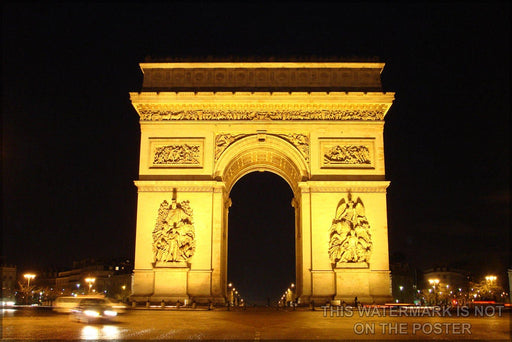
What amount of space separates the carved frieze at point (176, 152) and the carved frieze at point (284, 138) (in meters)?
0.97

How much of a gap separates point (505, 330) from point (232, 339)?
8336 millimetres

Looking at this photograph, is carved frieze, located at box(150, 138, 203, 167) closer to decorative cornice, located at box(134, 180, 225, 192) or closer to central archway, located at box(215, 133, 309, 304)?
decorative cornice, located at box(134, 180, 225, 192)

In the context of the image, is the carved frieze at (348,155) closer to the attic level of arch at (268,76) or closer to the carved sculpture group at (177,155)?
the attic level of arch at (268,76)

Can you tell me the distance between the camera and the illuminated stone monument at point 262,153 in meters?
30.3

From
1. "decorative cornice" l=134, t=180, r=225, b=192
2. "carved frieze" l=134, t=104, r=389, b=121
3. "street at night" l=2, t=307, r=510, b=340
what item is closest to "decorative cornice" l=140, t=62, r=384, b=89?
"carved frieze" l=134, t=104, r=389, b=121

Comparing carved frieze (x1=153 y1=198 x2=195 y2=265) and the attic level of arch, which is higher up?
the attic level of arch

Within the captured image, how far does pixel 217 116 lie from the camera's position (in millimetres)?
32656

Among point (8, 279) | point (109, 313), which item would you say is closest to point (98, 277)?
point (8, 279)

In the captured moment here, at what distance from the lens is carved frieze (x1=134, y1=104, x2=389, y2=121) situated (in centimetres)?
3266

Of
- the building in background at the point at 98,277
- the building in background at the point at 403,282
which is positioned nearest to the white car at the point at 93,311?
the building in background at the point at 98,277

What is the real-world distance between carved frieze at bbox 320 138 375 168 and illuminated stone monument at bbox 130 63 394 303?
54 mm

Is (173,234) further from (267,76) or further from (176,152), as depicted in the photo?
(267,76)

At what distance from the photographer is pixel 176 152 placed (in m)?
32.2

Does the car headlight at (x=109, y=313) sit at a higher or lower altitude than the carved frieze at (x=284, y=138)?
lower
